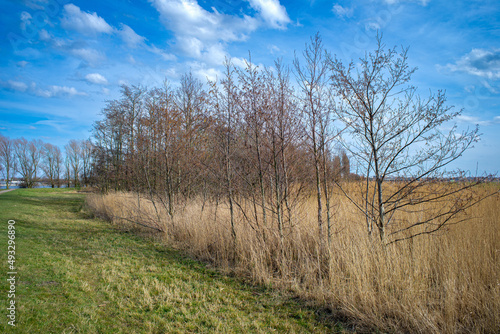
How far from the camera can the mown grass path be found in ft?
9.50

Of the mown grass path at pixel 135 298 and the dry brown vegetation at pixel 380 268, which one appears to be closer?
the dry brown vegetation at pixel 380 268

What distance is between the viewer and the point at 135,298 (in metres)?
3.64

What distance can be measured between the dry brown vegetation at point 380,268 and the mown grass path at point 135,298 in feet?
1.60

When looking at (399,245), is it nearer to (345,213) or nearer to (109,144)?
(345,213)

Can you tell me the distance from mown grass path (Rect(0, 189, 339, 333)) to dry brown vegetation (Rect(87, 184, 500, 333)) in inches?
19.2

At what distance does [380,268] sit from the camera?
343 centimetres

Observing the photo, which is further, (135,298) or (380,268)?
(135,298)

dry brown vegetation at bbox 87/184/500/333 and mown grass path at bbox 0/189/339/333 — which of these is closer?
dry brown vegetation at bbox 87/184/500/333

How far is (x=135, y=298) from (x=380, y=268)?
141 inches

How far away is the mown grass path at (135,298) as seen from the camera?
2.89m

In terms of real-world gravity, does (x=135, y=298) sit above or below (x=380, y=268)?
below

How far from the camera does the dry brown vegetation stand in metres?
2.77

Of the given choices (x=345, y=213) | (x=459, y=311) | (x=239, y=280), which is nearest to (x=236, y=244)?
(x=239, y=280)

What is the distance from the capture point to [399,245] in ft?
14.1
